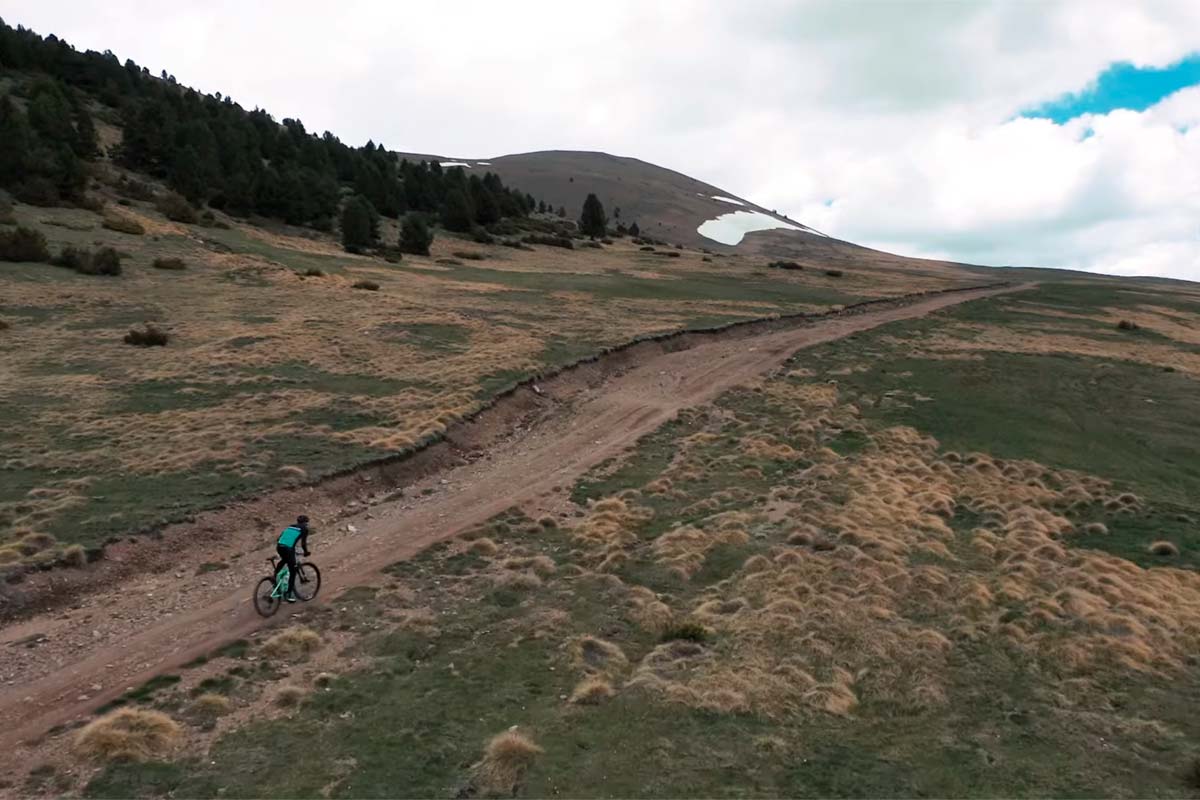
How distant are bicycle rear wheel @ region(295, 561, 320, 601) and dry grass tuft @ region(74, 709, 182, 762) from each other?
4.26m

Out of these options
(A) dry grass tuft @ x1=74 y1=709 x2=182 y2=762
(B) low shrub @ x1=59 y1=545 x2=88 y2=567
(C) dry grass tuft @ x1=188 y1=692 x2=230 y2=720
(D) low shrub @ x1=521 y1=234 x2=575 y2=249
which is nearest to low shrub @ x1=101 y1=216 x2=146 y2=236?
(D) low shrub @ x1=521 y1=234 x2=575 y2=249

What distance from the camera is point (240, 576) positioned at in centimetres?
1579

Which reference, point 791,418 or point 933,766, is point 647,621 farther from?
point 791,418

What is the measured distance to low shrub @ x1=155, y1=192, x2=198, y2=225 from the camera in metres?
61.4

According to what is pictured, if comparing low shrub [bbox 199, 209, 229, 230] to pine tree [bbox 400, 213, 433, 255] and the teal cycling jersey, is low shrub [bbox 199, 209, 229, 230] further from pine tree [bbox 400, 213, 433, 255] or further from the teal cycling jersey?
the teal cycling jersey

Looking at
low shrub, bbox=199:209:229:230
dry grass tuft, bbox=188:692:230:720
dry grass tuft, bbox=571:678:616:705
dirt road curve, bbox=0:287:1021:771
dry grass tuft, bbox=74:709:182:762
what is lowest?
dirt road curve, bbox=0:287:1021:771

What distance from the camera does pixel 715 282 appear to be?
222 feet

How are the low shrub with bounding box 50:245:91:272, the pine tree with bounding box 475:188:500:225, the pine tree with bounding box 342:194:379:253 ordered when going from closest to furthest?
the low shrub with bounding box 50:245:91:272, the pine tree with bounding box 342:194:379:253, the pine tree with bounding box 475:188:500:225

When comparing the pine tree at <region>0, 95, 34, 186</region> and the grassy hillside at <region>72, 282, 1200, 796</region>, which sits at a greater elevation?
the pine tree at <region>0, 95, 34, 186</region>

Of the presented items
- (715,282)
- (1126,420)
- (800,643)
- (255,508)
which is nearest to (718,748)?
(800,643)

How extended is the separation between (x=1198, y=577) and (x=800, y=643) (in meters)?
10.2

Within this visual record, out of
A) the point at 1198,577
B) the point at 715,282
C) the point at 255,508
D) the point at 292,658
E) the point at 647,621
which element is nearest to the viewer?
the point at 292,658

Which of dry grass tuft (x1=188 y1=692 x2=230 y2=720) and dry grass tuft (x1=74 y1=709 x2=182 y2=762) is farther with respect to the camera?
dry grass tuft (x1=188 y1=692 x2=230 y2=720)

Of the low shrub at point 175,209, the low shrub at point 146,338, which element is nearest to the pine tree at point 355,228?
the low shrub at point 175,209
